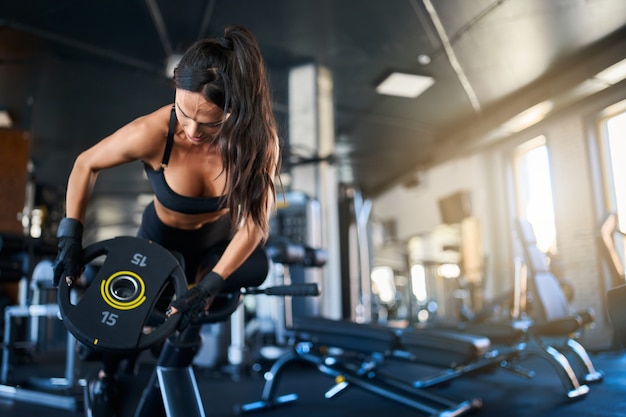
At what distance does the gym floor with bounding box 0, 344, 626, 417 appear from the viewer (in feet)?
6.09

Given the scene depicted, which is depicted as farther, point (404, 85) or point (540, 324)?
point (404, 85)

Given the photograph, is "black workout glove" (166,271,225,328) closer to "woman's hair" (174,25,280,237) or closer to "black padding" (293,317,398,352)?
"woman's hair" (174,25,280,237)

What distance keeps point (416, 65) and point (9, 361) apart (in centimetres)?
454

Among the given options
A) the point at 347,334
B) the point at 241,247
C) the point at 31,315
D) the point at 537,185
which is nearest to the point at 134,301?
the point at 241,247

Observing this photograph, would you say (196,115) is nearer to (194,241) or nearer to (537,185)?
(194,241)

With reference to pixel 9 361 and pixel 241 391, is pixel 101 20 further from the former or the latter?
pixel 241 391

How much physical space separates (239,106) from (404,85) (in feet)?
16.4

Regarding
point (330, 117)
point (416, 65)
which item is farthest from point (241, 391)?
point (416, 65)

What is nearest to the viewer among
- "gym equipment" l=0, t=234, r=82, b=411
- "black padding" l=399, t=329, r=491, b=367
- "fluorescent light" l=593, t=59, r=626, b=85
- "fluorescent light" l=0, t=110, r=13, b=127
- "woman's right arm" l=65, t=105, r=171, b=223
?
"woman's right arm" l=65, t=105, r=171, b=223

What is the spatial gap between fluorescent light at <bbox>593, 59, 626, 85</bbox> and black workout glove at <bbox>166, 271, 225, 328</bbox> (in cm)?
134

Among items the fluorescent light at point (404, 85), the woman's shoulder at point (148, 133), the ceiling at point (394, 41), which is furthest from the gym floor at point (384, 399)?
the fluorescent light at point (404, 85)

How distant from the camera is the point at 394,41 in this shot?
15.6 feet

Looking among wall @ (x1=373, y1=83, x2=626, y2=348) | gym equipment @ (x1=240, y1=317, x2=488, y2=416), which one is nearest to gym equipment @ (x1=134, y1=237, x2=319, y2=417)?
gym equipment @ (x1=240, y1=317, x2=488, y2=416)

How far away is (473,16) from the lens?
2670mm
